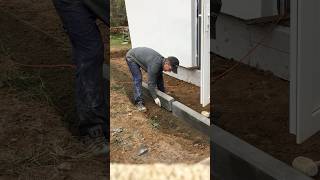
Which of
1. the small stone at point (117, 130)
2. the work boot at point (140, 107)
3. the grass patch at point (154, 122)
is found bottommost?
the small stone at point (117, 130)

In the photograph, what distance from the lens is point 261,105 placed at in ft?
15.5

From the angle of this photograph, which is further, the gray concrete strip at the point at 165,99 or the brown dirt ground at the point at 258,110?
the brown dirt ground at the point at 258,110

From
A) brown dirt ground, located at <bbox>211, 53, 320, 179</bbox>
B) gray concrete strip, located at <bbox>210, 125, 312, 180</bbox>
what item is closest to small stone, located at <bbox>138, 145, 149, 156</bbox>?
gray concrete strip, located at <bbox>210, 125, 312, 180</bbox>

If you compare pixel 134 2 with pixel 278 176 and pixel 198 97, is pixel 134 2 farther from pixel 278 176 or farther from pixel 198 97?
pixel 278 176

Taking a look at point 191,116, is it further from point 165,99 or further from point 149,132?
point 149,132

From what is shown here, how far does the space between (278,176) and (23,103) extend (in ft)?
8.13

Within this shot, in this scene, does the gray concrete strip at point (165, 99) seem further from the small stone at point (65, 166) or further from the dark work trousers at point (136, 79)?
the small stone at point (65, 166)

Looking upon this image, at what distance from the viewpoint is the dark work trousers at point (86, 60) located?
12.7 ft

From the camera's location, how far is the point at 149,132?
12.3 feet

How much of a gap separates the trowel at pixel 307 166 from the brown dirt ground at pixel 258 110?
0.51ft

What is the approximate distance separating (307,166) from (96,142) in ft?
4.84

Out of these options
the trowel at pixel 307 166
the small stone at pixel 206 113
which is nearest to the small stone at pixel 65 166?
the small stone at pixel 206 113

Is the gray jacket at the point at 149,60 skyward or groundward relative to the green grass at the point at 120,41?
groundward

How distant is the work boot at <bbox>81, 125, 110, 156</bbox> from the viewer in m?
4.00
